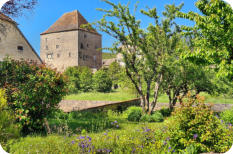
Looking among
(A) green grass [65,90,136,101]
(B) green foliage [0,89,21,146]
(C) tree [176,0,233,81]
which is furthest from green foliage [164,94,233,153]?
(A) green grass [65,90,136,101]

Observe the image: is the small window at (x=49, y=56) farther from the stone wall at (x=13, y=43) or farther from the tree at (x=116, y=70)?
the tree at (x=116, y=70)

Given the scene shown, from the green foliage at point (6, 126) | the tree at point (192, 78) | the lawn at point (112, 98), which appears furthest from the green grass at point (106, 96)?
the tree at point (192, 78)

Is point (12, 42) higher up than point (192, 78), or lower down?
higher up

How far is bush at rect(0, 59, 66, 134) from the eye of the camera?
203 inches

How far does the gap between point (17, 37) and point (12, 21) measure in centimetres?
60

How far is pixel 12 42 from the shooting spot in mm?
4605

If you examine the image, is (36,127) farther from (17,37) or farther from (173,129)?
(173,129)

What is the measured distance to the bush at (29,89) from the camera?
5168 mm

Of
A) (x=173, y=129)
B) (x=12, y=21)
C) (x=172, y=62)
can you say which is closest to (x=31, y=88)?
(x=12, y=21)

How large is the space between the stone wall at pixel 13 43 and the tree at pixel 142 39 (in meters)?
3.34

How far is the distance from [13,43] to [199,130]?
15.2 ft

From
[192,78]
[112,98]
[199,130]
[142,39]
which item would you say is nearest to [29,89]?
[199,130]

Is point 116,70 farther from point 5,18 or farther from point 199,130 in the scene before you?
point 199,130

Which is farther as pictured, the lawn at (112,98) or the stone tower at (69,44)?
the lawn at (112,98)
